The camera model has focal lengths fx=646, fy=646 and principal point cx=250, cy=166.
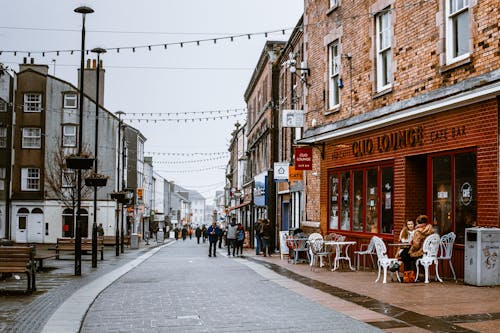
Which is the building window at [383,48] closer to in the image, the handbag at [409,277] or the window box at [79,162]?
the handbag at [409,277]

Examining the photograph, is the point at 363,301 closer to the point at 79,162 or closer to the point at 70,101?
the point at 79,162

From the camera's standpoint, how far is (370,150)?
18.5m

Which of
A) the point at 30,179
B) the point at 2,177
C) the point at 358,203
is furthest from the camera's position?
the point at 30,179

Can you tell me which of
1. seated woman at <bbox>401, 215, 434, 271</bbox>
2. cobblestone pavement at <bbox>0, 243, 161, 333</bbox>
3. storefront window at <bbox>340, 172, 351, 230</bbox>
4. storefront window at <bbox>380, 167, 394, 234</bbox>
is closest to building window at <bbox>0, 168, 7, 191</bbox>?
cobblestone pavement at <bbox>0, 243, 161, 333</bbox>

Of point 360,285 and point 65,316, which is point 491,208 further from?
point 65,316

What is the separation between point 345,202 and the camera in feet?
68.0

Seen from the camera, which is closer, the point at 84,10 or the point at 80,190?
the point at 80,190

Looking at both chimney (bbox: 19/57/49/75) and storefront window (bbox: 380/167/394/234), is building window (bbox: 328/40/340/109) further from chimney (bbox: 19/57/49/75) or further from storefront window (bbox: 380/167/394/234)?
chimney (bbox: 19/57/49/75)

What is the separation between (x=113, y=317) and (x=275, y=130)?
1120 inches

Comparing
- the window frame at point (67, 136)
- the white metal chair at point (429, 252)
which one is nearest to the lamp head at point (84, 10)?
the white metal chair at point (429, 252)

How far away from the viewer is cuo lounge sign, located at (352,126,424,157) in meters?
15.8

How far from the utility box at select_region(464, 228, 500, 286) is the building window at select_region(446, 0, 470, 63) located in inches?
153

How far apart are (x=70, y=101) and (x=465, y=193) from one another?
44973mm

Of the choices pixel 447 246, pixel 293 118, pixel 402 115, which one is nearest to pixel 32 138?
pixel 293 118
